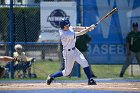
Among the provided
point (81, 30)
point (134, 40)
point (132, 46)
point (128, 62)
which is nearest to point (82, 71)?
point (128, 62)

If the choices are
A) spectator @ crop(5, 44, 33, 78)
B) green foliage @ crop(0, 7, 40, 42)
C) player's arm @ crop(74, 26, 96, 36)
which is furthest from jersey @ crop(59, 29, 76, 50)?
green foliage @ crop(0, 7, 40, 42)

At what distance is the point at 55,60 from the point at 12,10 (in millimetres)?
3048

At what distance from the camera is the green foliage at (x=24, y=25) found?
55.0 feet

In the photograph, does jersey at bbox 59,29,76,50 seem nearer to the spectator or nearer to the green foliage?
the spectator

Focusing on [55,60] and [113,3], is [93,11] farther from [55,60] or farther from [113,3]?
[55,60]

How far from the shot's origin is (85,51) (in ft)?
53.7

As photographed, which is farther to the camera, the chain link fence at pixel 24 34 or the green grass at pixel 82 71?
the green grass at pixel 82 71

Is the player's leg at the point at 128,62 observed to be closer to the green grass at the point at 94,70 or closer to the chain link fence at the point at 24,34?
the green grass at the point at 94,70

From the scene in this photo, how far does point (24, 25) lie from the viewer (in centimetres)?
1705

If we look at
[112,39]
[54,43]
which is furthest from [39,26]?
[112,39]

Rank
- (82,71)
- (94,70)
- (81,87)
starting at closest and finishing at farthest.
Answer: (81,87), (82,71), (94,70)

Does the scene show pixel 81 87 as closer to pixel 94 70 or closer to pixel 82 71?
pixel 82 71

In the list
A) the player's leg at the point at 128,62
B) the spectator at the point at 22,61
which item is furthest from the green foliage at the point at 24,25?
the player's leg at the point at 128,62

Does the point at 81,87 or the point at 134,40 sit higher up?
the point at 134,40
